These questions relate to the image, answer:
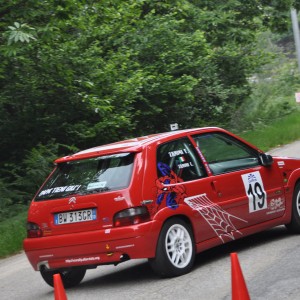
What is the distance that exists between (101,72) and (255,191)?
10.4 meters

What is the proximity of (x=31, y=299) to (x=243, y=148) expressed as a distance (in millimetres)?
3284

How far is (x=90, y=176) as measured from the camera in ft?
28.8

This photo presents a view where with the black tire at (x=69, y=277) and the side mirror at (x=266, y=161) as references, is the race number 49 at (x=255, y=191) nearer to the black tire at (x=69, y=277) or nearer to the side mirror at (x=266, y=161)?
the side mirror at (x=266, y=161)

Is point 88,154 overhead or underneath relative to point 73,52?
underneath

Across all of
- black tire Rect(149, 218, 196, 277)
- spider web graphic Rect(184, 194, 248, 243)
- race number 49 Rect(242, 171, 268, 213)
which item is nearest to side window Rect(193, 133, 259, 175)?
race number 49 Rect(242, 171, 268, 213)

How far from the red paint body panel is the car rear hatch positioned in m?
0.01

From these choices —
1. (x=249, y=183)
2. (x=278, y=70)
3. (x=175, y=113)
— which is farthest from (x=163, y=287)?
(x=278, y=70)

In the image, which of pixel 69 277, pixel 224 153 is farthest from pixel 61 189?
pixel 224 153

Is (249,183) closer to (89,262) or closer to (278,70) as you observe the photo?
A: (89,262)

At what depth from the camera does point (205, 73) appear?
91.1ft

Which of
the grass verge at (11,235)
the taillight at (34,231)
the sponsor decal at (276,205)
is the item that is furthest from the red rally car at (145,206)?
the grass verge at (11,235)

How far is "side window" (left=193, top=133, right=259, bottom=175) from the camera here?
31.1ft

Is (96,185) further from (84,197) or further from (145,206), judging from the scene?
(145,206)

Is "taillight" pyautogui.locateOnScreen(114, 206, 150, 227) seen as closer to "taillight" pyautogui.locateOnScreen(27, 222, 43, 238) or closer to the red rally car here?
the red rally car
